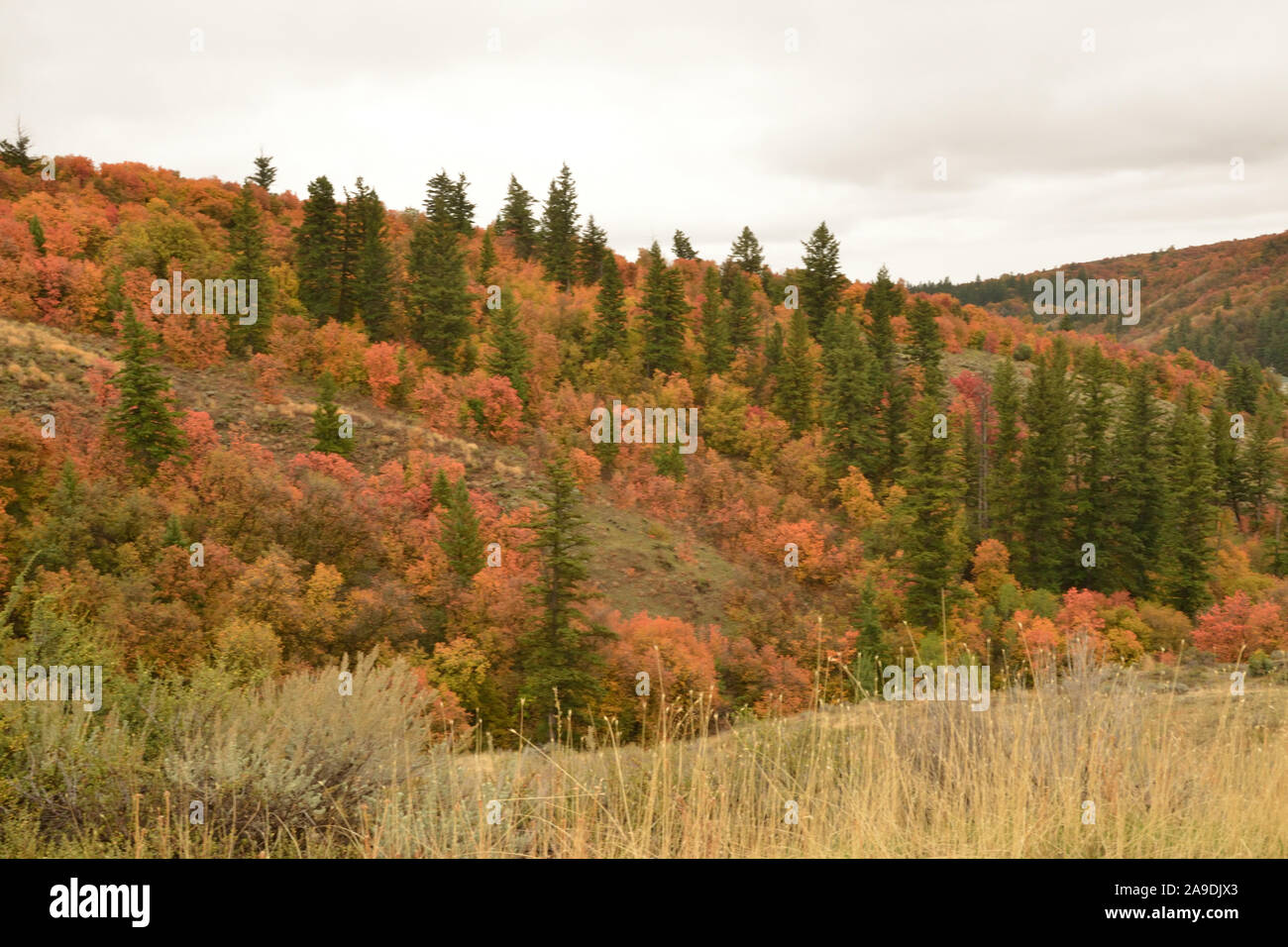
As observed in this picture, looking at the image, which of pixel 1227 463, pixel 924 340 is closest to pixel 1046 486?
pixel 924 340

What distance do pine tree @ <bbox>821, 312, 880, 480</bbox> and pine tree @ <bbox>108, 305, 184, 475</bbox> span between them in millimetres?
45324

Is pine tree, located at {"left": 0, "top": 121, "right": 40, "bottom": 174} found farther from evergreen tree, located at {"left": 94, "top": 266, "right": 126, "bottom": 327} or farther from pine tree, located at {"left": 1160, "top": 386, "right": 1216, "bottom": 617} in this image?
pine tree, located at {"left": 1160, "top": 386, "right": 1216, "bottom": 617}

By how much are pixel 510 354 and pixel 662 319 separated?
638 inches

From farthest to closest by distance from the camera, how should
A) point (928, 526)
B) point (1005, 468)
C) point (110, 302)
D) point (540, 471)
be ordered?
point (1005, 468)
point (540, 471)
point (110, 302)
point (928, 526)

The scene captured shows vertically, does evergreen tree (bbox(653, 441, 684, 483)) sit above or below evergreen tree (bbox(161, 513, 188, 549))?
above

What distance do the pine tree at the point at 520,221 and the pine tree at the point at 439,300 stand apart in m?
22.5

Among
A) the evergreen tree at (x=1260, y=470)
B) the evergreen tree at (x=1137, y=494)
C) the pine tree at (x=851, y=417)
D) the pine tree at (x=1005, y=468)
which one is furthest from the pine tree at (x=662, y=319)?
the evergreen tree at (x=1260, y=470)

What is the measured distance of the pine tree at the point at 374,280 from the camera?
191ft

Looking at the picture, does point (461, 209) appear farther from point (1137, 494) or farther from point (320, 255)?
point (1137, 494)

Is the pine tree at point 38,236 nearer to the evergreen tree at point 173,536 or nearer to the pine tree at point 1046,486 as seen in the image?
the evergreen tree at point 173,536

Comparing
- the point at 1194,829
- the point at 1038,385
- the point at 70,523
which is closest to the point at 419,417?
the point at 70,523

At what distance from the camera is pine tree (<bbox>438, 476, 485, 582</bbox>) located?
112ft

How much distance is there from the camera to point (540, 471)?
164 ft

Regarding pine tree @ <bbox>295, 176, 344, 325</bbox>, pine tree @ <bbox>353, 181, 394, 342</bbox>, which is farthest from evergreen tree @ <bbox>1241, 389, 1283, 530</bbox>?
pine tree @ <bbox>295, 176, 344, 325</bbox>
